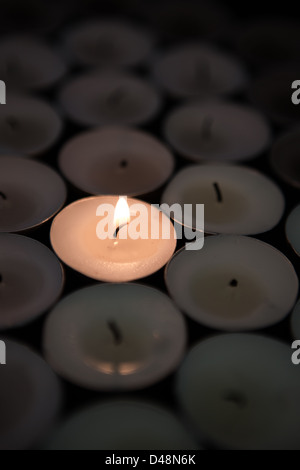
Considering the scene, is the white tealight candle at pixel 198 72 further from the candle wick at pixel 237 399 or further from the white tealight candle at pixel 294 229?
the candle wick at pixel 237 399

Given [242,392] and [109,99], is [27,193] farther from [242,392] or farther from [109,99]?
[242,392]

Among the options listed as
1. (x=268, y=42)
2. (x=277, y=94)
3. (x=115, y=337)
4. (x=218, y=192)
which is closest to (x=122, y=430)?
(x=115, y=337)

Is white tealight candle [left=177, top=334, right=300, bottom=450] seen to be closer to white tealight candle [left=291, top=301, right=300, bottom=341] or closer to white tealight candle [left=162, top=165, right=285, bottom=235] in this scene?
white tealight candle [left=291, top=301, right=300, bottom=341]

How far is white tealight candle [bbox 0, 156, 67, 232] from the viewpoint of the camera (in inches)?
30.5

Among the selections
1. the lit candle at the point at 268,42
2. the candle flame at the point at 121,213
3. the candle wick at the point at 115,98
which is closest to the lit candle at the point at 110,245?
the candle flame at the point at 121,213

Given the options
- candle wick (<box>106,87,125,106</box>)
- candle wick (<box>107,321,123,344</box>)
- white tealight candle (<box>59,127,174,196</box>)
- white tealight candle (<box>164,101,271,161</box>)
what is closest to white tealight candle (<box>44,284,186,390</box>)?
candle wick (<box>107,321,123,344</box>)

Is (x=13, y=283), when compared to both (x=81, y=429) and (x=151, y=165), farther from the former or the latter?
(x=151, y=165)

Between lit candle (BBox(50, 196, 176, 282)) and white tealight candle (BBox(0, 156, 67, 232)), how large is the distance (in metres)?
0.04

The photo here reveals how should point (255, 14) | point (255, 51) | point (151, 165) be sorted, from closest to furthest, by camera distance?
point (151, 165) < point (255, 51) < point (255, 14)

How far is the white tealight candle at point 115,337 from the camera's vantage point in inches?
23.7
